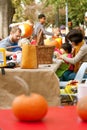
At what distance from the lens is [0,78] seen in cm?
426

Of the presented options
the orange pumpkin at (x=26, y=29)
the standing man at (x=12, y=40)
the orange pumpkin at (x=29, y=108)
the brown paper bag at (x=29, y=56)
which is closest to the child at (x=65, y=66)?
the standing man at (x=12, y=40)

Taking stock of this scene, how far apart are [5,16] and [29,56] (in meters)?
8.88

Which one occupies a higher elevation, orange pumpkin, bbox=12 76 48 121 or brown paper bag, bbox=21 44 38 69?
orange pumpkin, bbox=12 76 48 121

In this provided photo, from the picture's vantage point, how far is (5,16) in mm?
13359

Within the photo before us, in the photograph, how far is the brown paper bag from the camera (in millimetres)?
4574

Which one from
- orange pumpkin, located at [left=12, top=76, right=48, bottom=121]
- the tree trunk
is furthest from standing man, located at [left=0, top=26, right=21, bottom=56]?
the tree trunk

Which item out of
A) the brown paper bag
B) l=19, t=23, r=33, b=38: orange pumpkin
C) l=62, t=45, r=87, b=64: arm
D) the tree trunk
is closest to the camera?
the brown paper bag

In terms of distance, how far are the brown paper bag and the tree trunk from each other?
8.65m

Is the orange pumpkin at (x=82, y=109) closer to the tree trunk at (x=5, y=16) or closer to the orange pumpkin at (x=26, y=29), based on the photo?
the orange pumpkin at (x=26, y=29)

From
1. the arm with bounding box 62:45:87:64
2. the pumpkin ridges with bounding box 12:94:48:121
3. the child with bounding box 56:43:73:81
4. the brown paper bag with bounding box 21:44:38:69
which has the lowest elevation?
the child with bounding box 56:43:73:81

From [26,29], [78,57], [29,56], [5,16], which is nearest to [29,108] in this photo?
[29,56]

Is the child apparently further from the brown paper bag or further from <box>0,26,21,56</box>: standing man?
the brown paper bag

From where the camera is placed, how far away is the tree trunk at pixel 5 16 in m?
13.3

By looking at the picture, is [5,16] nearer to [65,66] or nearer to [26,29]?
[26,29]
